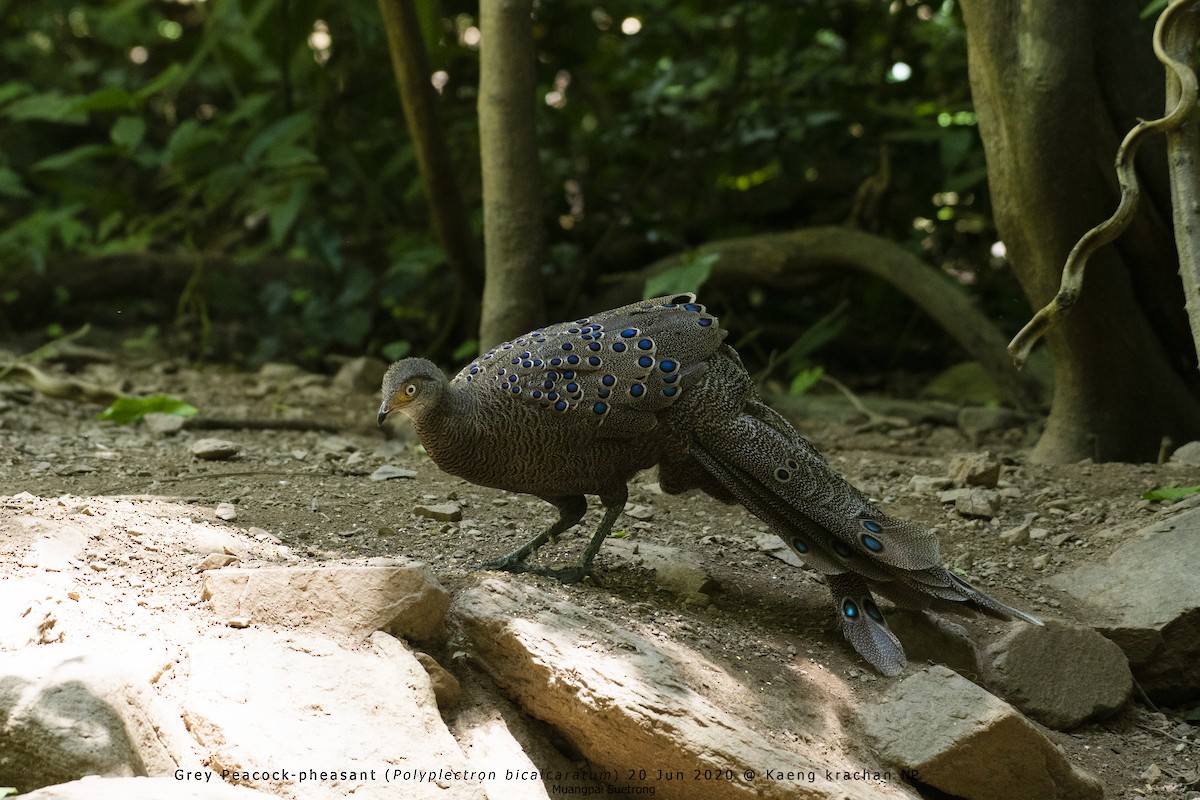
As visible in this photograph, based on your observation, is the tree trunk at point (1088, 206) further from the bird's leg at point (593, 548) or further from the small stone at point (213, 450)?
the small stone at point (213, 450)

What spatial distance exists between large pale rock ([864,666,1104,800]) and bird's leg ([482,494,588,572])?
3.67ft

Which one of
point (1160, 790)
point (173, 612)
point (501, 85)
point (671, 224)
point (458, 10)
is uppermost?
point (458, 10)

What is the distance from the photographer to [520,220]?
5238mm

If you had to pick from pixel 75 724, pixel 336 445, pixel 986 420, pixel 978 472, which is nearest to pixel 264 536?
pixel 75 724

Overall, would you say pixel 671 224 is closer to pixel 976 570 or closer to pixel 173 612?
pixel 976 570

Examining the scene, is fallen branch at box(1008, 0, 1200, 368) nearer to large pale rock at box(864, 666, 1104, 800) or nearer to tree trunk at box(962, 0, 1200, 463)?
tree trunk at box(962, 0, 1200, 463)

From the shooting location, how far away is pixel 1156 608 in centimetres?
382

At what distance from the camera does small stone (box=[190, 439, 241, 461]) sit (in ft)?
15.8

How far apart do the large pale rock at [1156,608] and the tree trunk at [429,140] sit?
3.78 metres

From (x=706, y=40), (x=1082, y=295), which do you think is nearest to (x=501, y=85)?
(x=1082, y=295)

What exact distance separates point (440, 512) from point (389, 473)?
2.20ft

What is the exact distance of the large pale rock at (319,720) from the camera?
103 inches

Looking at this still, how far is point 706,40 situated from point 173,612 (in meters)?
6.31

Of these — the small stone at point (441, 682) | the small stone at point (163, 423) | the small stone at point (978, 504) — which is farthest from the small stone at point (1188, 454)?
the small stone at point (163, 423)
